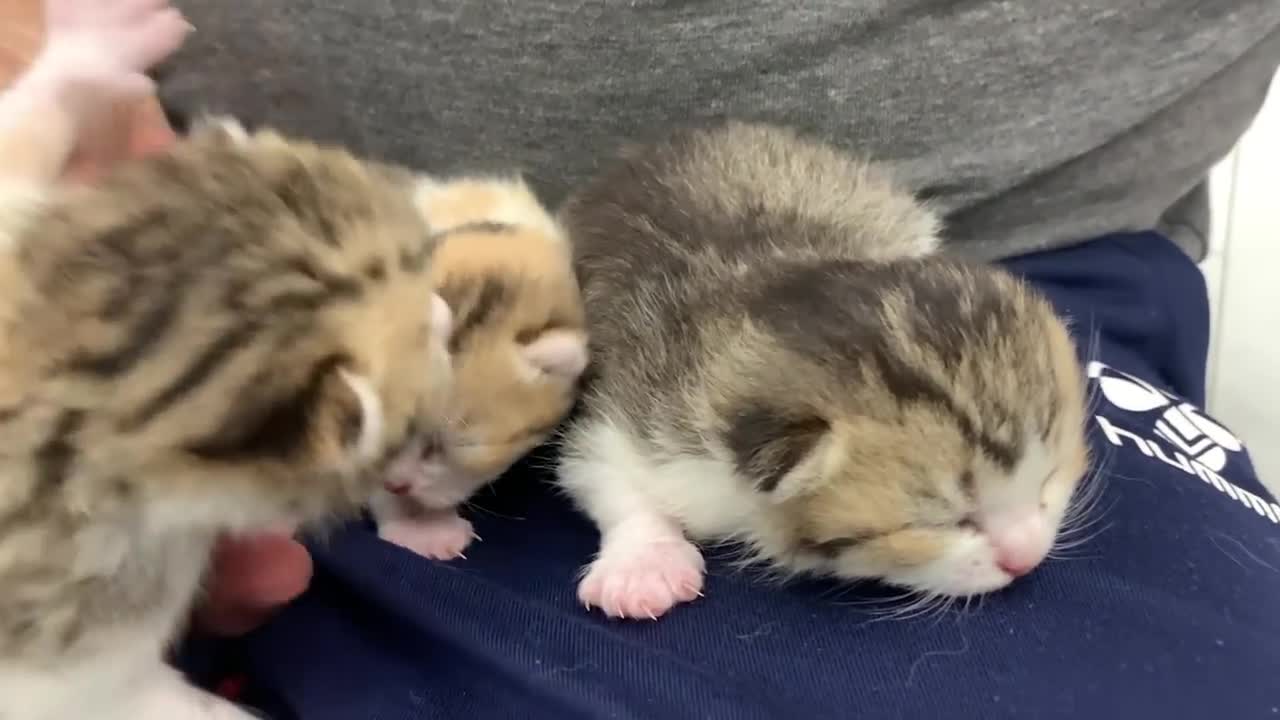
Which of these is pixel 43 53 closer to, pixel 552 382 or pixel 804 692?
pixel 552 382

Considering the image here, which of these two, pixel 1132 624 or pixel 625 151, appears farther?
pixel 625 151

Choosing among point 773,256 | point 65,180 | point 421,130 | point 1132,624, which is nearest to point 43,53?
point 65,180

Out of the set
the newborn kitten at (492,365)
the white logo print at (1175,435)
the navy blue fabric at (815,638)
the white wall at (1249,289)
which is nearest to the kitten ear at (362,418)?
the navy blue fabric at (815,638)

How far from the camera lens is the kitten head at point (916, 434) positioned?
96 cm

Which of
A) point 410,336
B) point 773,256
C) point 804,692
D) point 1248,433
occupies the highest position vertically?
point 410,336

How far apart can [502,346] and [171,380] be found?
47 cm

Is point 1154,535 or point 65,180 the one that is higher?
point 65,180

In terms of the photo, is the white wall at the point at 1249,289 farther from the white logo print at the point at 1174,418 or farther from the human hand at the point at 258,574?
the human hand at the point at 258,574

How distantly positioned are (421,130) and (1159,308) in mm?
849

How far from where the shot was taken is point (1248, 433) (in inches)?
78.4

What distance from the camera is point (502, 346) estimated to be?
1.16 meters

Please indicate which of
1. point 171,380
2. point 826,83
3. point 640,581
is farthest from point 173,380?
point 826,83

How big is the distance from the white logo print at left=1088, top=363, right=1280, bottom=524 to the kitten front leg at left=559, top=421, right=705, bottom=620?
43 cm

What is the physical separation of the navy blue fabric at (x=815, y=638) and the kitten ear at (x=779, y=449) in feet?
0.31
